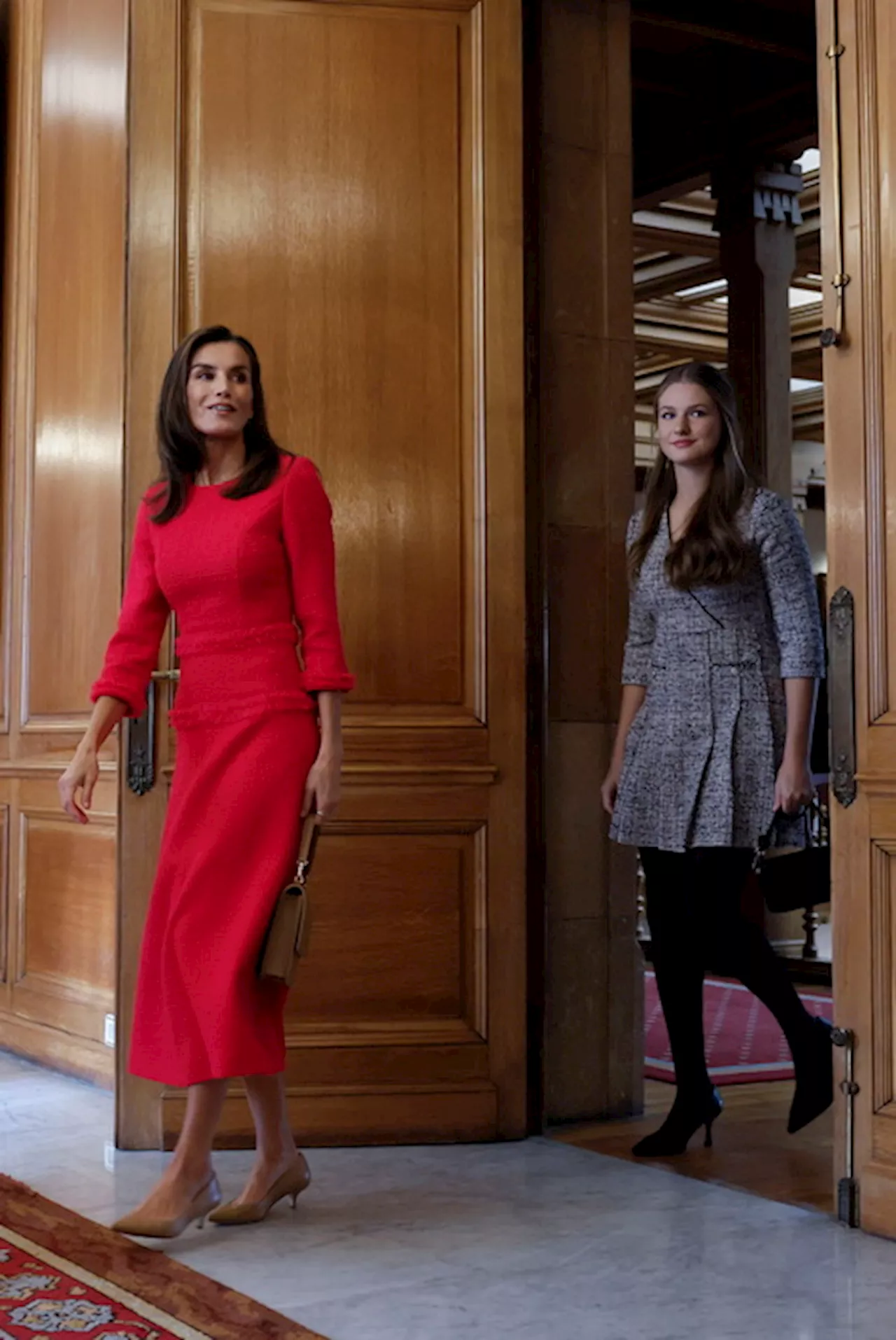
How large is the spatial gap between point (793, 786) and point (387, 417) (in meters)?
1.23

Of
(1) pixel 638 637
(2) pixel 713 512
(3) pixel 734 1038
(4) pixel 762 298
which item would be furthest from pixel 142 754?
(4) pixel 762 298

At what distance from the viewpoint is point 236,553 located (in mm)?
2982

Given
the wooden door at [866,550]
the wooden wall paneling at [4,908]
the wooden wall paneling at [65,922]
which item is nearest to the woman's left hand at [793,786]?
the wooden door at [866,550]

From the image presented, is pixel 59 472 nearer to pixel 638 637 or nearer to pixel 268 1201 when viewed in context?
pixel 638 637

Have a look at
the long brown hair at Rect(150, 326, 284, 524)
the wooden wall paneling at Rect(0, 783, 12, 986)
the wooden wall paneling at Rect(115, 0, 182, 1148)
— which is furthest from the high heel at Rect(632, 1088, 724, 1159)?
the wooden wall paneling at Rect(0, 783, 12, 986)

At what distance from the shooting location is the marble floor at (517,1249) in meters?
2.45

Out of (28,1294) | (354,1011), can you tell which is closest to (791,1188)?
(354,1011)

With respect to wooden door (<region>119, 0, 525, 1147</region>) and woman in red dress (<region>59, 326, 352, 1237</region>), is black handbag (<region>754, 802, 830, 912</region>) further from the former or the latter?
woman in red dress (<region>59, 326, 352, 1237</region>)

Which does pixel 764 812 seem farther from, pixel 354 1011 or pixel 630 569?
pixel 354 1011

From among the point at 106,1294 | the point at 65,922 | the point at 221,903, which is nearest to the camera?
the point at 106,1294

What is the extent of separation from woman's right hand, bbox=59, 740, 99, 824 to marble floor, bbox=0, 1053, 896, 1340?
2.41 ft

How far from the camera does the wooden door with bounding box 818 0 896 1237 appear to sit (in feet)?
9.78

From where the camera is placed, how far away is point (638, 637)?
3730 millimetres

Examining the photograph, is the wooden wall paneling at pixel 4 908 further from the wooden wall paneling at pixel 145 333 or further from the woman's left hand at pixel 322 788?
the woman's left hand at pixel 322 788
